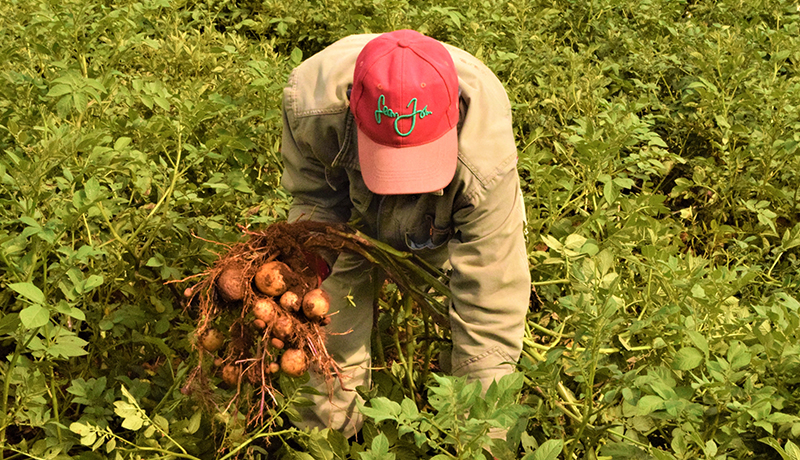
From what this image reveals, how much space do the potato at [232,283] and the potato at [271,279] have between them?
0.14 ft

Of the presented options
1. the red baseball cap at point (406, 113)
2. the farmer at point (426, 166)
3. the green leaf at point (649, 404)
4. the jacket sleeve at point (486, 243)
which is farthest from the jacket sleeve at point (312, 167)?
the green leaf at point (649, 404)

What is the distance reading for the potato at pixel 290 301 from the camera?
1928mm

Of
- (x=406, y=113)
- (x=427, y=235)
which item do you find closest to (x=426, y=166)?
(x=406, y=113)

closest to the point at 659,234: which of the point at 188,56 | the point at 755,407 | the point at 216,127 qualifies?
the point at 755,407

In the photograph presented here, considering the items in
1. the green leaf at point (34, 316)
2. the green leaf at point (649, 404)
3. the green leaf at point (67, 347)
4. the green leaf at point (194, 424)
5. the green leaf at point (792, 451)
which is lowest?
the green leaf at point (194, 424)

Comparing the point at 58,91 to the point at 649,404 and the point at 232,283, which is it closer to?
the point at 232,283

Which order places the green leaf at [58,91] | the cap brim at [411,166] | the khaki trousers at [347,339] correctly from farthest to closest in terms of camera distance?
the green leaf at [58,91], the khaki trousers at [347,339], the cap brim at [411,166]

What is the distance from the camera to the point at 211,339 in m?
1.95

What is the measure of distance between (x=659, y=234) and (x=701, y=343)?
835 mm

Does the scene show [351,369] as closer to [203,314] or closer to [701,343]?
[203,314]

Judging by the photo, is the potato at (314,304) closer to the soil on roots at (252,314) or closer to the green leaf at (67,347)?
the soil on roots at (252,314)

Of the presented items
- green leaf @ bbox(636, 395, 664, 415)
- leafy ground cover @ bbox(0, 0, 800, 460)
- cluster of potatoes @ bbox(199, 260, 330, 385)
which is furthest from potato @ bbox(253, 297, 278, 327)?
green leaf @ bbox(636, 395, 664, 415)

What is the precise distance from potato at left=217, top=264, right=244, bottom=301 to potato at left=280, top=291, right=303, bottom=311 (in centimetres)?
11

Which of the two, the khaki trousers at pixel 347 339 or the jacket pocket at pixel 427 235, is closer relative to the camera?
the jacket pocket at pixel 427 235
